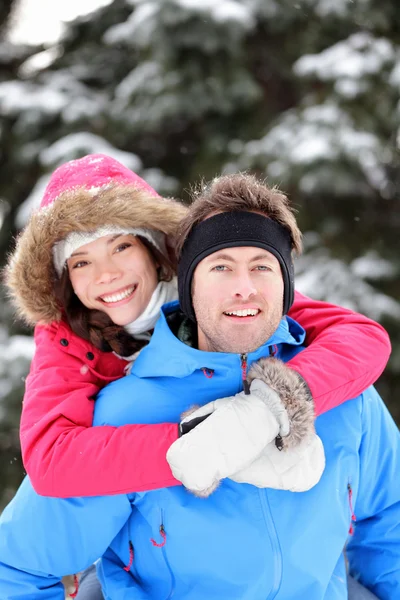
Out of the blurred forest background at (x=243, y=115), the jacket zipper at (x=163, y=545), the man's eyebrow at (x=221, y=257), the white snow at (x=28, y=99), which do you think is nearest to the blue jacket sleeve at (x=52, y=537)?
the jacket zipper at (x=163, y=545)

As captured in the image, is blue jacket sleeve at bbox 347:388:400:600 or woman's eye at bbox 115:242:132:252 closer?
blue jacket sleeve at bbox 347:388:400:600

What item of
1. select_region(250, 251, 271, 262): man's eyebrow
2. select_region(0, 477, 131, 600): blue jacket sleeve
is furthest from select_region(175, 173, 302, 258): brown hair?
select_region(0, 477, 131, 600): blue jacket sleeve

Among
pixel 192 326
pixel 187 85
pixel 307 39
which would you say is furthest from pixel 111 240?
pixel 307 39

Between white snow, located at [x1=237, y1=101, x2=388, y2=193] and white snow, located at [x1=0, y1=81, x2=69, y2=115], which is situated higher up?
white snow, located at [x1=0, y1=81, x2=69, y2=115]

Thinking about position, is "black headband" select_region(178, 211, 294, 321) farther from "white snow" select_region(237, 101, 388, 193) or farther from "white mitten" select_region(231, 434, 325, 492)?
"white snow" select_region(237, 101, 388, 193)

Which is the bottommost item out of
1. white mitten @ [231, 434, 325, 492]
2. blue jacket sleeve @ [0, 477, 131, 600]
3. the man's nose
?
blue jacket sleeve @ [0, 477, 131, 600]

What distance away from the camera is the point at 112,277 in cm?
Answer: 222

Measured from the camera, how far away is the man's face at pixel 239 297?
6.04 ft

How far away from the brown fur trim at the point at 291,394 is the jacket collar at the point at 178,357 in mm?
126

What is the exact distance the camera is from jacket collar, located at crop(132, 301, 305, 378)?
1.87 m

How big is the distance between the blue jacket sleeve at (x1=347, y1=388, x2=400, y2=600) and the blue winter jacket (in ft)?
0.12

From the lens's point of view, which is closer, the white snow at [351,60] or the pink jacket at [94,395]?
the pink jacket at [94,395]

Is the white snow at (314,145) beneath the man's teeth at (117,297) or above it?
beneath

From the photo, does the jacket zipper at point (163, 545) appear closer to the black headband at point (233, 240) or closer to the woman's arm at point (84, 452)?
the woman's arm at point (84, 452)
